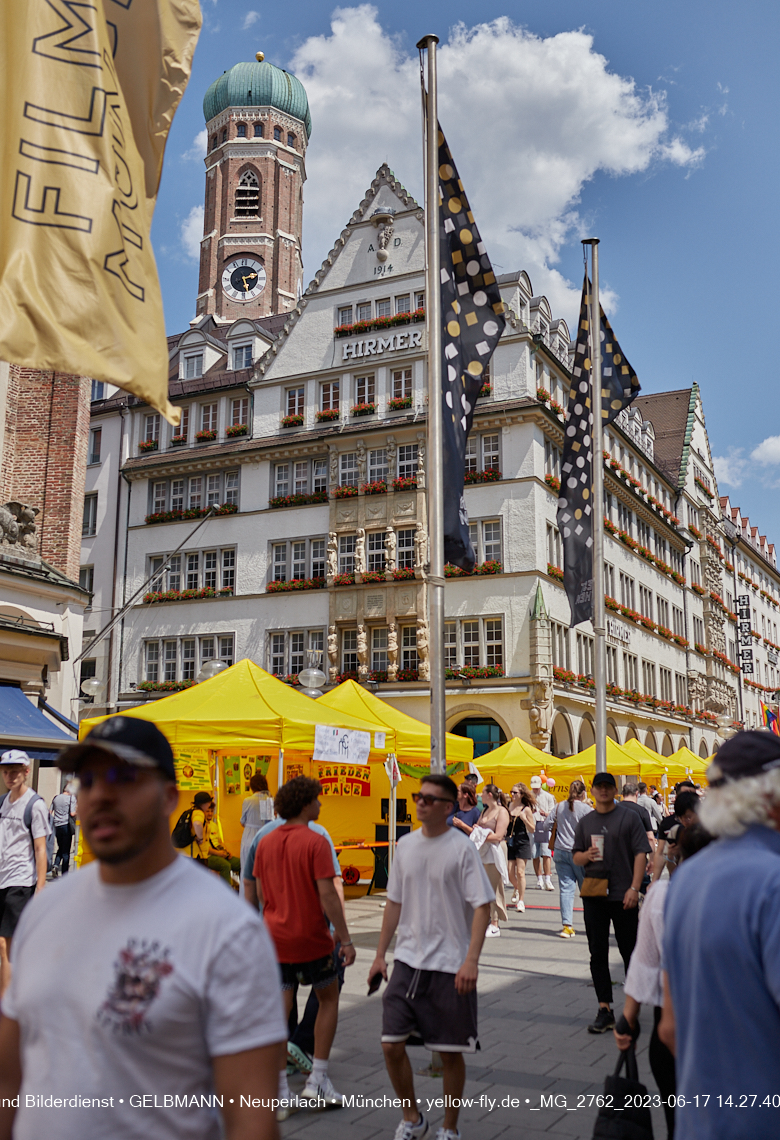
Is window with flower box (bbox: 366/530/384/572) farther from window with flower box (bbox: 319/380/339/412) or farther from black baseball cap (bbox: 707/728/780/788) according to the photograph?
black baseball cap (bbox: 707/728/780/788)

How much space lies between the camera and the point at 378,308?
3769 centimetres

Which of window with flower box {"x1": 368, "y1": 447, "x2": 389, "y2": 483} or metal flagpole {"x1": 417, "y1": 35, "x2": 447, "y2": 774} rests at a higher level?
window with flower box {"x1": 368, "y1": 447, "x2": 389, "y2": 483}

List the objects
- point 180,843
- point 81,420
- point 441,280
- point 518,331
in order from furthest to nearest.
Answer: point 518,331, point 81,420, point 180,843, point 441,280

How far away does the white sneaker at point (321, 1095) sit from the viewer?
233 inches

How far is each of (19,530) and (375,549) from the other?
1742cm

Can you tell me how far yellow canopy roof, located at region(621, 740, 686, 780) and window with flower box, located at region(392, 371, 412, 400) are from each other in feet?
47.9

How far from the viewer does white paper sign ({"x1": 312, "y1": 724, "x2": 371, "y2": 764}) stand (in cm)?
1301

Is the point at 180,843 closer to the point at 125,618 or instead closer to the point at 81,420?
the point at 81,420

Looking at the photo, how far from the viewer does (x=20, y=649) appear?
18812 mm

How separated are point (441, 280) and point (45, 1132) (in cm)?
900

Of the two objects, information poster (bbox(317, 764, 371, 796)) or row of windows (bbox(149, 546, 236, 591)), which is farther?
row of windows (bbox(149, 546, 236, 591))

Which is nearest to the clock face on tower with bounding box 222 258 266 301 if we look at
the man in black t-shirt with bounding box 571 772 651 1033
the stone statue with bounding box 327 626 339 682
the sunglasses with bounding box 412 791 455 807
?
the stone statue with bounding box 327 626 339 682

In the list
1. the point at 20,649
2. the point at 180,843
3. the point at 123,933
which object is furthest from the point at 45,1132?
the point at 20,649

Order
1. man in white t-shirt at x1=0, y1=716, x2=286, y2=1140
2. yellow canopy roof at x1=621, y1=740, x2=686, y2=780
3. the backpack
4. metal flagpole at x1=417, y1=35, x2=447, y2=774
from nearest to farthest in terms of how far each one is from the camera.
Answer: man in white t-shirt at x1=0, y1=716, x2=286, y2=1140 → metal flagpole at x1=417, y1=35, x2=447, y2=774 → the backpack → yellow canopy roof at x1=621, y1=740, x2=686, y2=780
